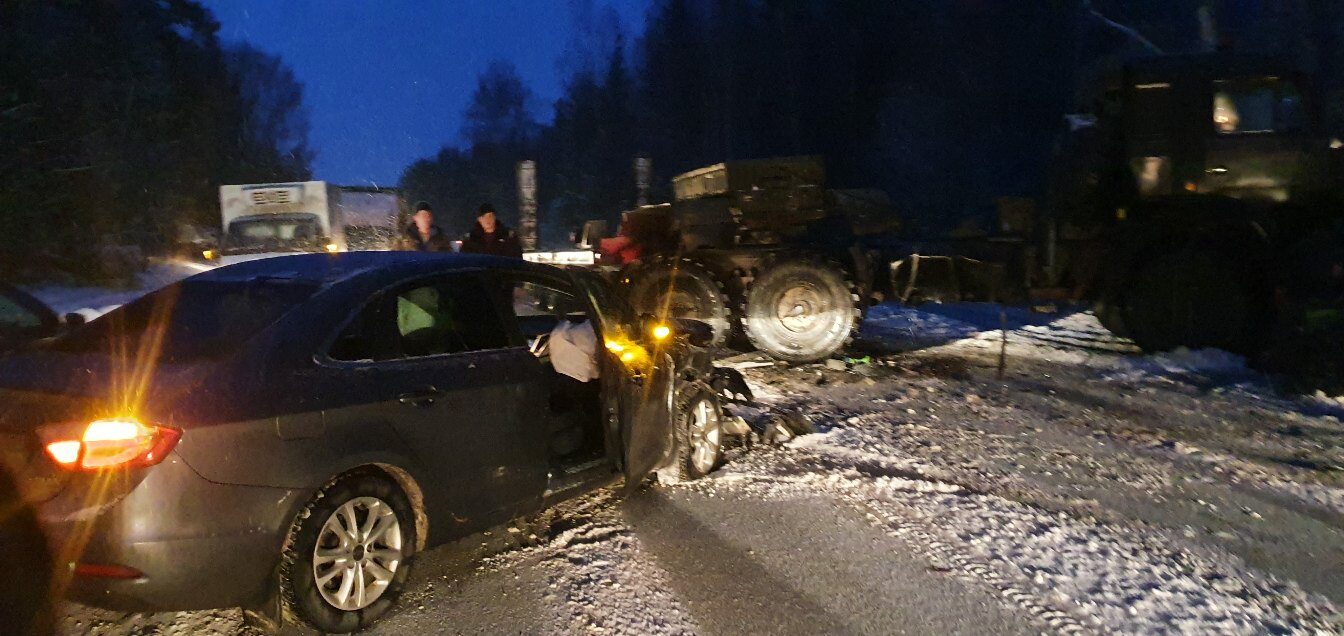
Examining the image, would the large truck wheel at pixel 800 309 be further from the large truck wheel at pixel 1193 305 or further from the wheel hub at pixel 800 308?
the large truck wheel at pixel 1193 305

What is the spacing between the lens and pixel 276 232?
19703 millimetres

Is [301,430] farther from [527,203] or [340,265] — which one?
[527,203]

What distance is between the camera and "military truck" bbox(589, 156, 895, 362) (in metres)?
10.0

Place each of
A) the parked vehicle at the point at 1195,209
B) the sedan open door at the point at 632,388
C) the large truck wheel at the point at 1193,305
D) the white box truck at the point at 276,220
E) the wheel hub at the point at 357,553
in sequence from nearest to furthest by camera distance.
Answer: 1. the wheel hub at the point at 357,553
2. the sedan open door at the point at 632,388
3. the parked vehicle at the point at 1195,209
4. the large truck wheel at the point at 1193,305
5. the white box truck at the point at 276,220

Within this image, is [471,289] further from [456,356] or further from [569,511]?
[569,511]

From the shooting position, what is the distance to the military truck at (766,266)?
32.9 ft

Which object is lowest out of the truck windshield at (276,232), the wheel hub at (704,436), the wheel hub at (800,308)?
the wheel hub at (704,436)

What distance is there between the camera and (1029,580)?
4.32 metres

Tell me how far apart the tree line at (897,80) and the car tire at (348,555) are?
710 inches

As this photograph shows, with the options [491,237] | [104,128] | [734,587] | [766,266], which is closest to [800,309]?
[766,266]

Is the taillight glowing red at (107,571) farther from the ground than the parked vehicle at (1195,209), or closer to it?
closer to it

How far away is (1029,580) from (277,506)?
327cm

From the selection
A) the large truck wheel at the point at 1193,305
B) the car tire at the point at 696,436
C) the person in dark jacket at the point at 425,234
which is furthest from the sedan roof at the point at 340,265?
the large truck wheel at the point at 1193,305

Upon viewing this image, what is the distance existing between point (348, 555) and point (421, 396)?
2.30 ft
